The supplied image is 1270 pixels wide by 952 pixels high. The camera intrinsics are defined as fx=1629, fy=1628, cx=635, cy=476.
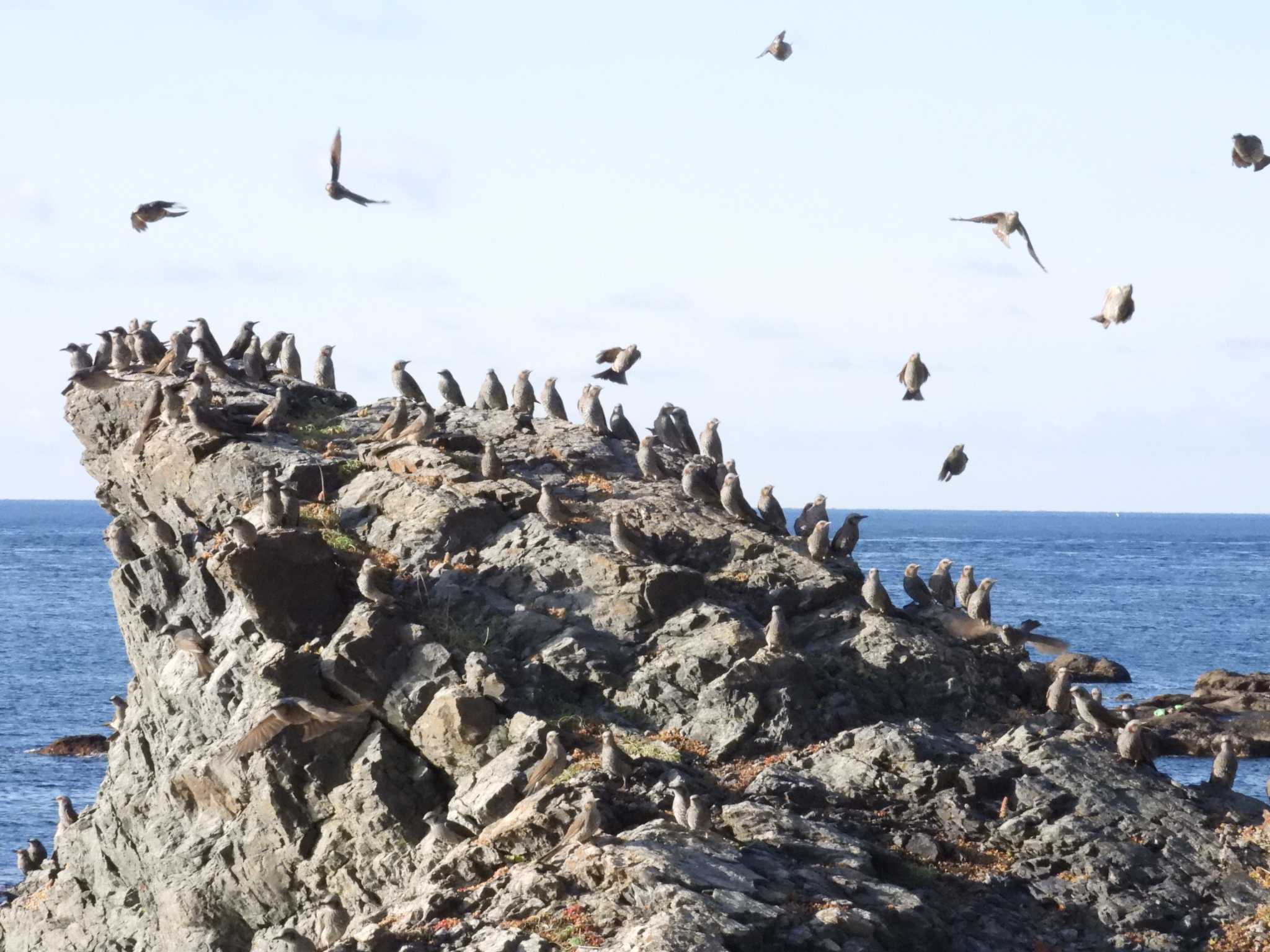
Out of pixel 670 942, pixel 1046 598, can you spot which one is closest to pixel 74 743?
pixel 670 942

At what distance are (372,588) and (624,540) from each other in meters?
4.25

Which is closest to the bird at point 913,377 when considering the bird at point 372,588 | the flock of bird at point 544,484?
the flock of bird at point 544,484

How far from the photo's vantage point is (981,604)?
A: 2980 centimetres

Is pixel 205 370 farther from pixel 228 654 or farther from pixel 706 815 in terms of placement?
pixel 706 815

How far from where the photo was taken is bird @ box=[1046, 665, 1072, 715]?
25875 mm

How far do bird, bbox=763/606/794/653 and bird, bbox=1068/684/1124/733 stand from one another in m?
4.65

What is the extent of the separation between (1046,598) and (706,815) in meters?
94.3

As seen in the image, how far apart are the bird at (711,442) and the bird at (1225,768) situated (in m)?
11.9

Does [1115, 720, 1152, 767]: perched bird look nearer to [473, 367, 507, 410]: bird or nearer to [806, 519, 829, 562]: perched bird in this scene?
[806, 519, 829, 562]: perched bird

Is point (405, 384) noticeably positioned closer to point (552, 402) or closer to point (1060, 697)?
point (552, 402)

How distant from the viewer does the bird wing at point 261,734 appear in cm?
2291

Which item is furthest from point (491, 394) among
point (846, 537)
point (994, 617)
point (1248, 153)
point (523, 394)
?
point (994, 617)

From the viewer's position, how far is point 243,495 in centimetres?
2908

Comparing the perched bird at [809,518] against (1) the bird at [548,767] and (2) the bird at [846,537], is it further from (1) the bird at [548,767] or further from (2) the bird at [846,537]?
(1) the bird at [548,767]
